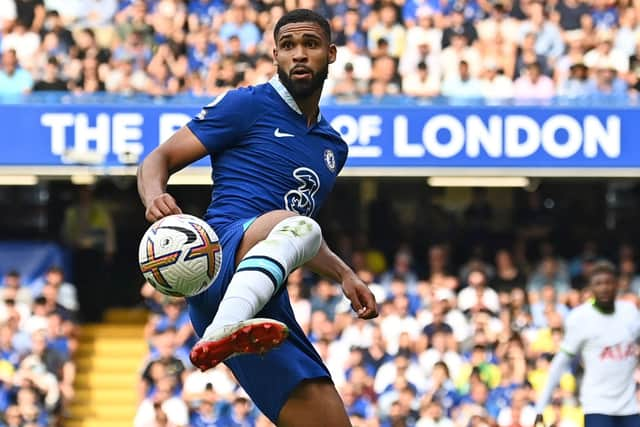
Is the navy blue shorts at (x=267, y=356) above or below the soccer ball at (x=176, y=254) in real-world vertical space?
below

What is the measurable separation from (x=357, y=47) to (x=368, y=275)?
2430 millimetres

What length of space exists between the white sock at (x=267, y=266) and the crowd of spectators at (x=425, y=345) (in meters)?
7.91

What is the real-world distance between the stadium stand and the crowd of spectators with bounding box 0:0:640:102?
0.07 ft

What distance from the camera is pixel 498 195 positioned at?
637 inches

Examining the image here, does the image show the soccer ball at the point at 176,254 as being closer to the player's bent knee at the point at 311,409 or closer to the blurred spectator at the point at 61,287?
the player's bent knee at the point at 311,409

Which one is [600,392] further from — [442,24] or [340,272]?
[442,24]

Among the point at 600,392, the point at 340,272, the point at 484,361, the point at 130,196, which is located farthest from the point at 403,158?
the point at 340,272

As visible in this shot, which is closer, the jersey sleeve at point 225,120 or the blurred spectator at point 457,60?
the jersey sleeve at point 225,120

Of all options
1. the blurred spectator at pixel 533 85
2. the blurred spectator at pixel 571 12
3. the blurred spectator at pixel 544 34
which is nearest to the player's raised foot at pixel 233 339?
the blurred spectator at pixel 533 85

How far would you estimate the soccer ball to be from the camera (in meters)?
4.89

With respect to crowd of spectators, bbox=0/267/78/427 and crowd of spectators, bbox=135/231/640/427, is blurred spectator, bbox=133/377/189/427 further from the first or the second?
crowd of spectators, bbox=0/267/78/427

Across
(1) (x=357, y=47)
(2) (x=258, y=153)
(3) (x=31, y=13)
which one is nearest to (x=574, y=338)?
(2) (x=258, y=153)

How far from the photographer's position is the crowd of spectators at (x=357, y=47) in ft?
48.5

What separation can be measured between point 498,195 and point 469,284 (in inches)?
82.6
